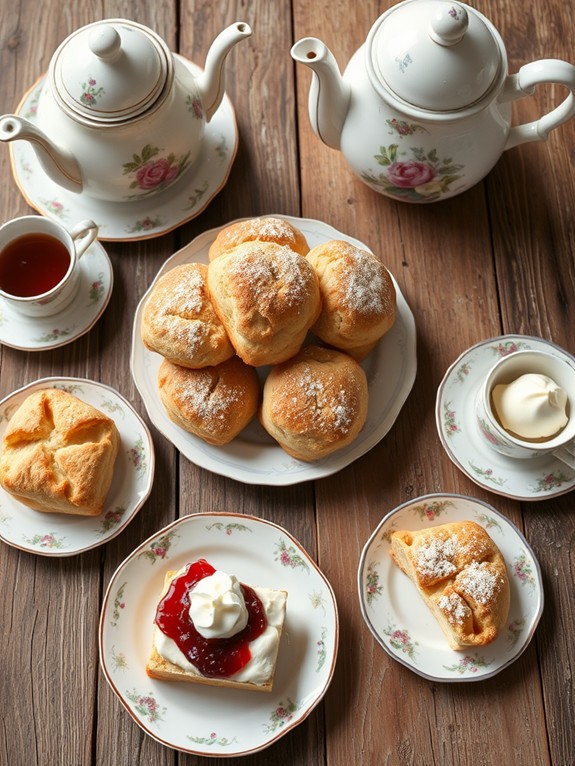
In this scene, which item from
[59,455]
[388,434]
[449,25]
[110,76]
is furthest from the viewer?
[388,434]

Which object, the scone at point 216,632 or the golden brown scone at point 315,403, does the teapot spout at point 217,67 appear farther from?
the scone at point 216,632

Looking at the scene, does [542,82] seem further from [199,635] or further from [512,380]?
[199,635]

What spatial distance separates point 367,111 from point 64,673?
123 centimetres

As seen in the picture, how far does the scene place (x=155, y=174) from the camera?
5.02ft

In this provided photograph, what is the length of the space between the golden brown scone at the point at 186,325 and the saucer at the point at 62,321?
0.66ft

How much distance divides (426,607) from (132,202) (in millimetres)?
1043

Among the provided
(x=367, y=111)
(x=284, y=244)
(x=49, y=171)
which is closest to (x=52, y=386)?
(x=49, y=171)

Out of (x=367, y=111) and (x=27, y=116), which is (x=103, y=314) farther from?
(x=367, y=111)

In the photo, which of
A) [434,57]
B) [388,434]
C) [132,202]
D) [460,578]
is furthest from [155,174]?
[460,578]

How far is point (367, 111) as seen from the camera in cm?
142

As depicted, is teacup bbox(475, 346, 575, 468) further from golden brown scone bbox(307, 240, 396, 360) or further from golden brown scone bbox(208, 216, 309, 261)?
golden brown scone bbox(208, 216, 309, 261)

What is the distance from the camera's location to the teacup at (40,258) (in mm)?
1524

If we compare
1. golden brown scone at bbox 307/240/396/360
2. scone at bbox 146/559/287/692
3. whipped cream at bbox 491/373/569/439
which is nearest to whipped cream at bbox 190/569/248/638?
scone at bbox 146/559/287/692

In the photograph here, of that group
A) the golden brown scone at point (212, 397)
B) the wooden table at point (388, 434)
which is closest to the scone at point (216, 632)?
the wooden table at point (388, 434)
